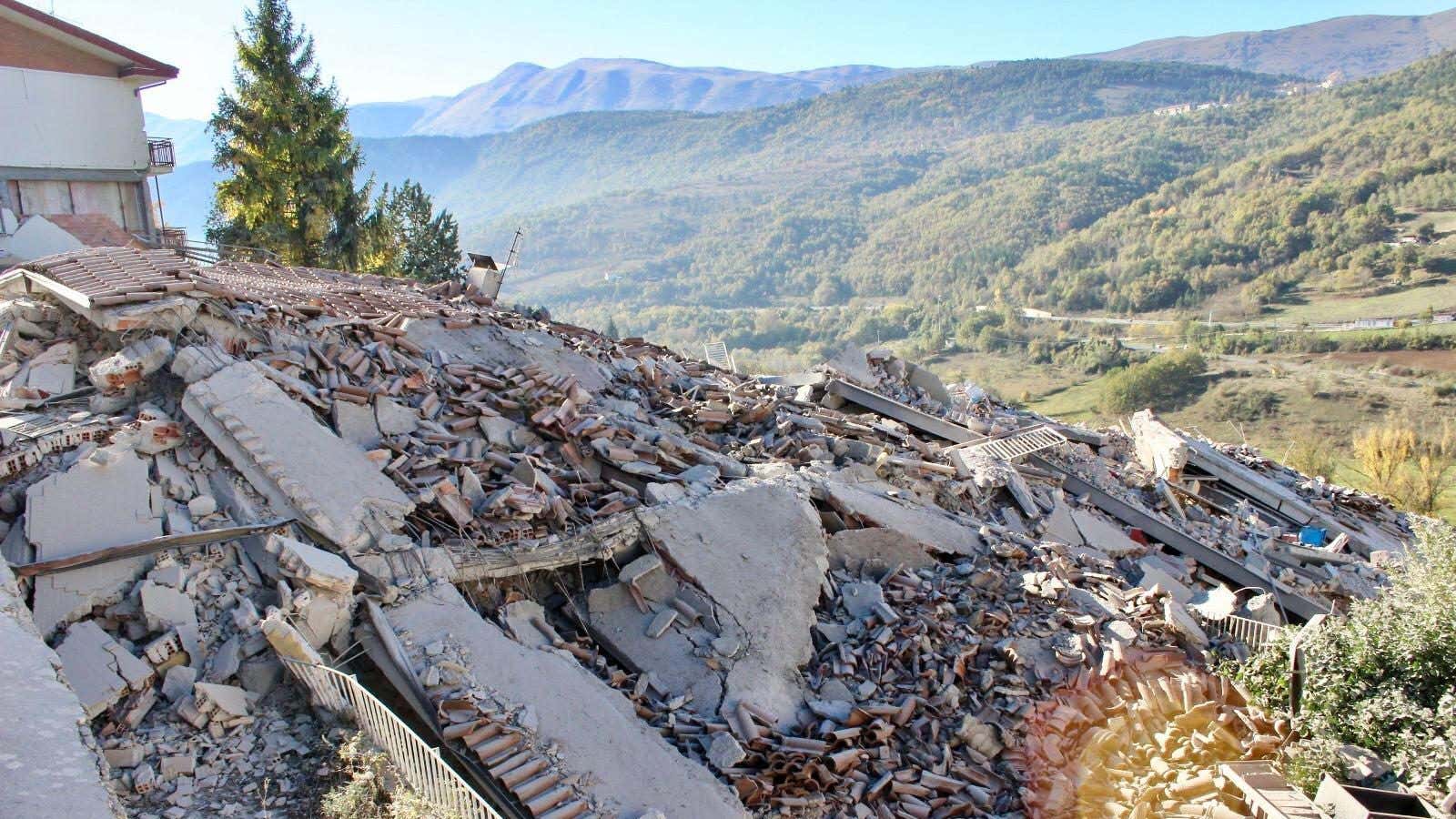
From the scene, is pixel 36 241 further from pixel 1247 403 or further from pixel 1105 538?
pixel 1247 403

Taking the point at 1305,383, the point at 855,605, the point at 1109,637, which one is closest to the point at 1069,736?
the point at 1109,637

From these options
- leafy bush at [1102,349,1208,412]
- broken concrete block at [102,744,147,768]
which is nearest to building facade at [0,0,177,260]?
broken concrete block at [102,744,147,768]

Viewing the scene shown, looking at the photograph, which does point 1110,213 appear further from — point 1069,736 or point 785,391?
point 1069,736

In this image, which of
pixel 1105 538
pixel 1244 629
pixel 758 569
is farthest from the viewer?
pixel 1105 538

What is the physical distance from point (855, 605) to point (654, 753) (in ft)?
8.35

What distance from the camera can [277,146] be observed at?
68.9 ft

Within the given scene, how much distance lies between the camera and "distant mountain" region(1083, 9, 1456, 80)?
499ft

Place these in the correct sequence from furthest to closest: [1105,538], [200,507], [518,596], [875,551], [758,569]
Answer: [1105,538] → [875,551] → [758,569] → [518,596] → [200,507]

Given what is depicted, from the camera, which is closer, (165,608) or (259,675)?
(259,675)

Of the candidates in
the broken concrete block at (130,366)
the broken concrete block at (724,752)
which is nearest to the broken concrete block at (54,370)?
the broken concrete block at (130,366)

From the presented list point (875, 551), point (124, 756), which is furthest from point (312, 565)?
point (875, 551)

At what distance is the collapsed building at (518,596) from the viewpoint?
5.67 meters

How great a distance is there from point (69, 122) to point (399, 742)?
61.5ft

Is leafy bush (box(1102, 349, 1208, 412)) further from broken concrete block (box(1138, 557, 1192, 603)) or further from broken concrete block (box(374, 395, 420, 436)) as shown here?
broken concrete block (box(374, 395, 420, 436))
